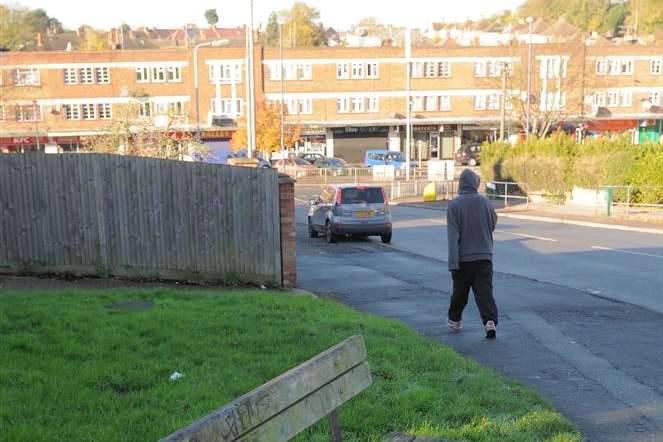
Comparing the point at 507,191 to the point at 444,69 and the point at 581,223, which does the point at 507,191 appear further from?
the point at 444,69

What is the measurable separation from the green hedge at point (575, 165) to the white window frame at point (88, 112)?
36.7 metres

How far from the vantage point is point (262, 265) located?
1152 centimetres

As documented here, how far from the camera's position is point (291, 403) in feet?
12.0

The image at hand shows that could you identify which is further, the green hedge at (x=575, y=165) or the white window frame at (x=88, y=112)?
the white window frame at (x=88, y=112)

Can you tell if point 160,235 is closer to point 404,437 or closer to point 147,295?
point 147,295

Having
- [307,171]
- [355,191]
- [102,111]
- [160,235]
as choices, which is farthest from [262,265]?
[102,111]

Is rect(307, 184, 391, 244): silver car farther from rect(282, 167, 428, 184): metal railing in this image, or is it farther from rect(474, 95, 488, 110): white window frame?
rect(474, 95, 488, 110): white window frame

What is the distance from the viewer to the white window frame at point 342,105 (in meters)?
67.8

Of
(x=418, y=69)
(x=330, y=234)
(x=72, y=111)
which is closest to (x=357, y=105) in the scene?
(x=418, y=69)

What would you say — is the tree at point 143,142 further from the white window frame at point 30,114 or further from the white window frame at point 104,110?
the white window frame at point 30,114

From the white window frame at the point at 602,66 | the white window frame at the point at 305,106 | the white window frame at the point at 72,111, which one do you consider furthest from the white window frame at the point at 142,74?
the white window frame at the point at 602,66

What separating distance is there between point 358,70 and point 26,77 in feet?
92.4

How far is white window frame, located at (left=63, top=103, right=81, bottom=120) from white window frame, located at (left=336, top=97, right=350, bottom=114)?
2220cm

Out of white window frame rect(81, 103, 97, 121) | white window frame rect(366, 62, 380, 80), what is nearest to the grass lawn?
white window frame rect(81, 103, 97, 121)
